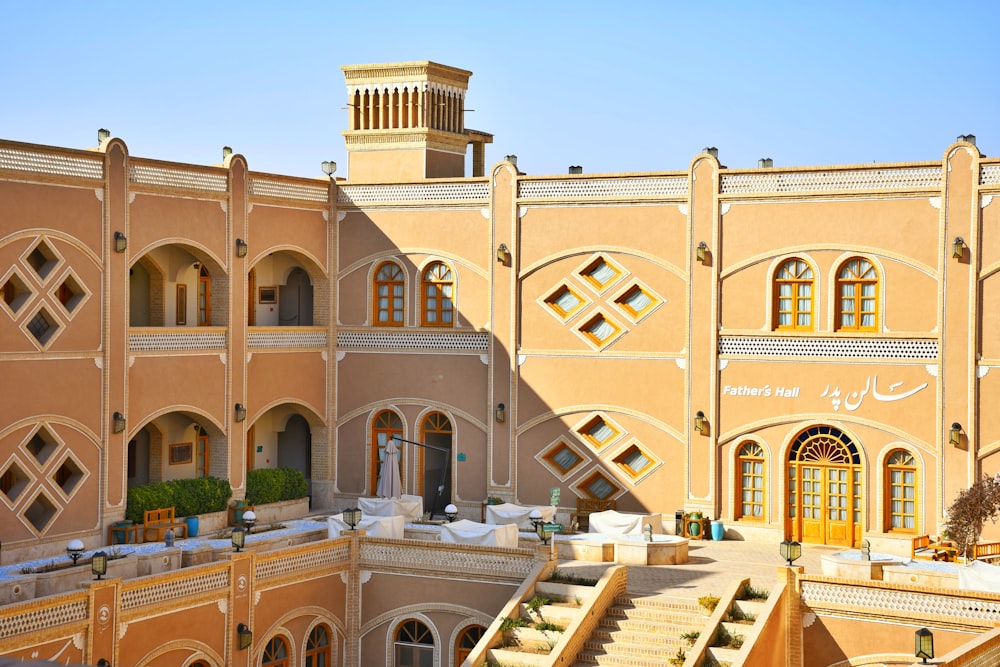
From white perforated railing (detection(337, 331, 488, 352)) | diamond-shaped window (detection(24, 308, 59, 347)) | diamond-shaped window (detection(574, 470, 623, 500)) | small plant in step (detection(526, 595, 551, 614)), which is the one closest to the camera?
small plant in step (detection(526, 595, 551, 614))

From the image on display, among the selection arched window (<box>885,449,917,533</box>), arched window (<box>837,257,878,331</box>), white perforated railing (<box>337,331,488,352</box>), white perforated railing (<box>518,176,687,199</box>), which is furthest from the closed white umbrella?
arched window (<box>885,449,917,533</box>)

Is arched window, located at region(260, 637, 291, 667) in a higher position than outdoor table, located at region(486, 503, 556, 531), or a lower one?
lower

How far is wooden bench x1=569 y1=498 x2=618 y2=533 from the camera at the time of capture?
2306 cm

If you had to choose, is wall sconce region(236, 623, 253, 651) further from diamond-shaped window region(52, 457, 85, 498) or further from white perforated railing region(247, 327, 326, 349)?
white perforated railing region(247, 327, 326, 349)

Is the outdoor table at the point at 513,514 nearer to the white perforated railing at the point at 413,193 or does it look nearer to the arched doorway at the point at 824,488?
the arched doorway at the point at 824,488

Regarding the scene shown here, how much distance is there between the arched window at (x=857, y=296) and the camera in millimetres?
21547

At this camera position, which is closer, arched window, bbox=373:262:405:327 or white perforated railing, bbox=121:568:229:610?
white perforated railing, bbox=121:568:229:610

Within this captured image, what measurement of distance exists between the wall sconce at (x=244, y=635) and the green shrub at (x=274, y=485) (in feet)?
14.7

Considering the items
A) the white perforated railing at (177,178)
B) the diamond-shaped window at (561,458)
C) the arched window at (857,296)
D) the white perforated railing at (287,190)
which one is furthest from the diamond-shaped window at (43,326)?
the arched window at (857,296)

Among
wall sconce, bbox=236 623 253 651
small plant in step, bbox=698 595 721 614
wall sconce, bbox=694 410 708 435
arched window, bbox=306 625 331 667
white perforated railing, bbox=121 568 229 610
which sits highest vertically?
wall sconce, bbox=694 410 708 435

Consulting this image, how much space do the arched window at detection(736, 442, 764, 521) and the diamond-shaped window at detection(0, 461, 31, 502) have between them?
36.2 feet

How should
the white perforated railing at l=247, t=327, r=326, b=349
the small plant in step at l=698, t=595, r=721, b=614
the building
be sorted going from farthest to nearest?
the white perforated railing at l=247, t=327, r=326, b=349 → the building → the small plant in step at l=698, t=595, r=721, b=614

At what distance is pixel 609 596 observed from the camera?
18766mm

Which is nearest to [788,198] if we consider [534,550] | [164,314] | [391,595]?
[534,550]
